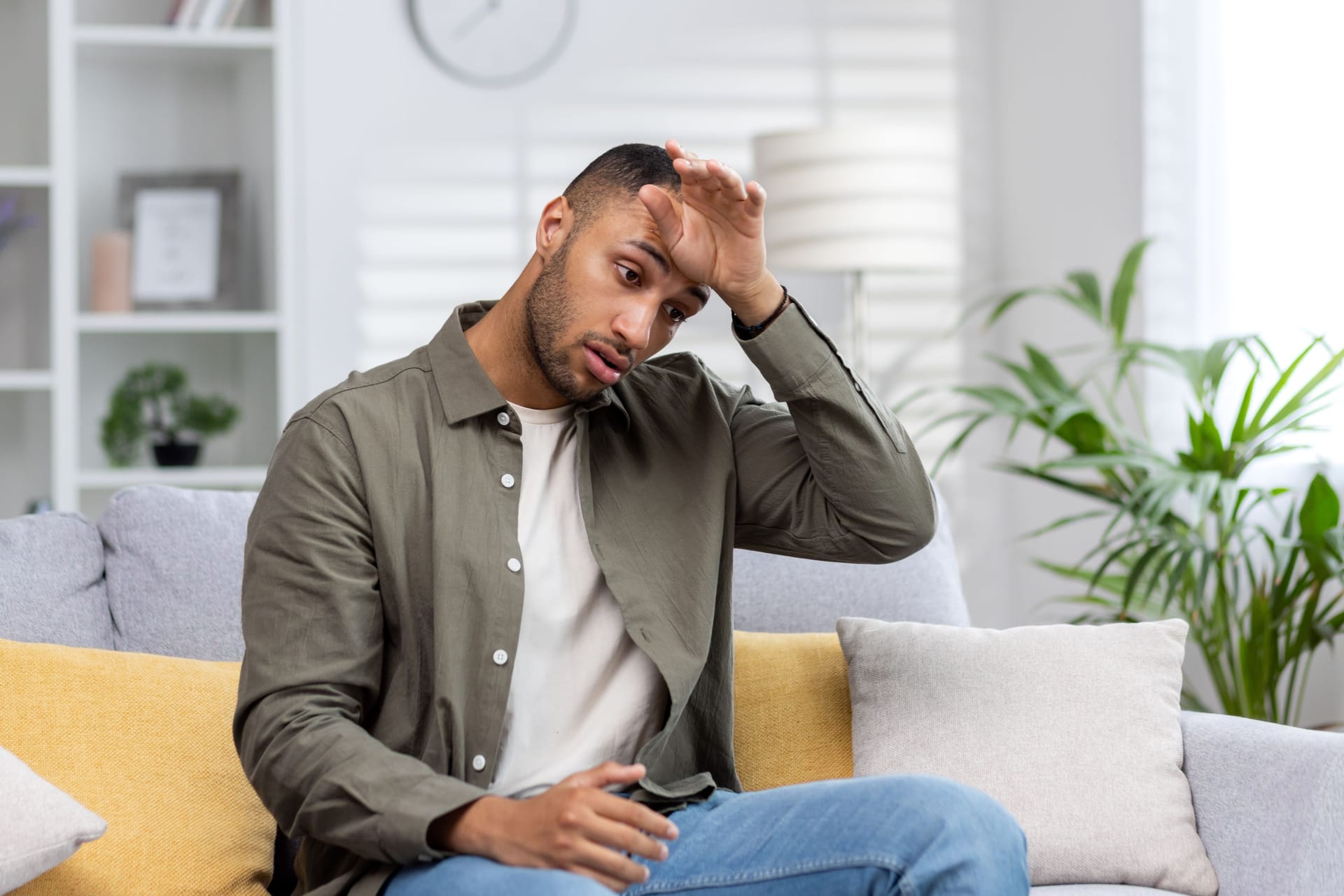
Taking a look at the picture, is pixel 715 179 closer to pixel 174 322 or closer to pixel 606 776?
pixel 606 776

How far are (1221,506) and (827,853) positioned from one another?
4.32 ft

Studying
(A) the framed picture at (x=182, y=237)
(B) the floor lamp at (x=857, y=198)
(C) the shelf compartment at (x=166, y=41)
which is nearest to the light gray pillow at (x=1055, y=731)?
(B) the floor lamp at (x=857, y=198)

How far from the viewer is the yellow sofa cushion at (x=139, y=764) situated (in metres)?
1.50

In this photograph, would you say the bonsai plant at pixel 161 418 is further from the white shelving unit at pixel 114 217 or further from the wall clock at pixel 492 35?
the wall clock at pixel 492 35

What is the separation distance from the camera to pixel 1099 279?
125 inches

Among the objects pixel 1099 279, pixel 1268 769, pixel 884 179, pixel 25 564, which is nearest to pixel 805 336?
pixel 1268 769

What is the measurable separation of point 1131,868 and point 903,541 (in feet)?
1.59

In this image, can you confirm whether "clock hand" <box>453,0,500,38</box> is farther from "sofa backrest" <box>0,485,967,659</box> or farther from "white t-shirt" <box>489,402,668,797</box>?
"white t-shirt" <box>489,402,668,797</box>

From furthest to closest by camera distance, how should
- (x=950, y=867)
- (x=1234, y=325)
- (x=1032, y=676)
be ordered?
1. (x=1234, y=325)
2. (x=1032, y=676)
3. (x=950, y=867)

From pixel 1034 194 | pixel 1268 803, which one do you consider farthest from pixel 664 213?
pixel 1034 194

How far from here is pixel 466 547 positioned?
4.41 feet

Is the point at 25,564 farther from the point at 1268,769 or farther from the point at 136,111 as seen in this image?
the point at 136,111

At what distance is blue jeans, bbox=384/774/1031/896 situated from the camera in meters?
1.14

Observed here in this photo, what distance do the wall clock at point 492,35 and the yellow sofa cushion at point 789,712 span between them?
2007 millimetres
